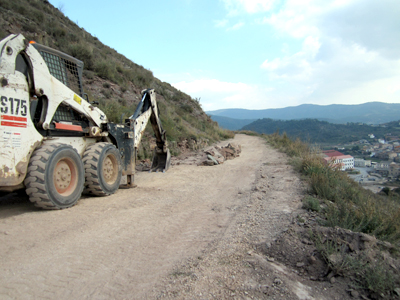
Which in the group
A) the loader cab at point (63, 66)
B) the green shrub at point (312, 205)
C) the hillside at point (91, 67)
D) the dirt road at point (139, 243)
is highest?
the hillside at point (91, 67)

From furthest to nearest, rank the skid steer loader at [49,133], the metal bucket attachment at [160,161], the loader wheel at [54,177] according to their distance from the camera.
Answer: the metal bucket attachment at [160,161] → the loader wheel at [54,177] → the skid steer loader at [49,133]

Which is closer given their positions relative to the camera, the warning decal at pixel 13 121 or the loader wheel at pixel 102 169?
the warning decal at pixel 13 121

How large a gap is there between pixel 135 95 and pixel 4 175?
1317cm

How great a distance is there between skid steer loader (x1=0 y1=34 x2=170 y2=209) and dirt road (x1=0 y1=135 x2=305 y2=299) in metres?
0.43

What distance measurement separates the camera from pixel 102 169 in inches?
222

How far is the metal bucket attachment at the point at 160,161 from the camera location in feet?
30.8

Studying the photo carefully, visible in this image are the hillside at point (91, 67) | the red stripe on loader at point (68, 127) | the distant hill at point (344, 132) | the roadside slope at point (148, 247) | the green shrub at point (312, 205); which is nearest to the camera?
the roadside slope at point (148, 247)

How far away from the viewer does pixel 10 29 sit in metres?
12.5

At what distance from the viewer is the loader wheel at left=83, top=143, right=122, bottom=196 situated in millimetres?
5414

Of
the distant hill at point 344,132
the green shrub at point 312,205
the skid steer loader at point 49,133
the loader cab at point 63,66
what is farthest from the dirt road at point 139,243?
the distant hill at point 344,132

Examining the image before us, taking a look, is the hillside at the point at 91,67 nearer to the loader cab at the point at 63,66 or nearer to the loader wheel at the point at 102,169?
the loader cab at the point at 63,66

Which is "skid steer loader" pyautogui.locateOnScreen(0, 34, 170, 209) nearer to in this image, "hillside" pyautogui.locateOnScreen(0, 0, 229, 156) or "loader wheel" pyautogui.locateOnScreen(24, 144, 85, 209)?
"loader wheel" pyautogui.locateOnScreen(24, 144, 85, 209)

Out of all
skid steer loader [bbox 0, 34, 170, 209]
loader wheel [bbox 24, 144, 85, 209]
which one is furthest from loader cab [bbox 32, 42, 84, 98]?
loader wheel [bbox 24, 144, 85, 209]

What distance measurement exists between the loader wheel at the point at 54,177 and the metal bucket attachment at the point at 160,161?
443 centimetres
